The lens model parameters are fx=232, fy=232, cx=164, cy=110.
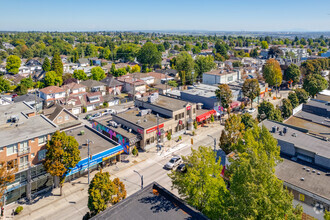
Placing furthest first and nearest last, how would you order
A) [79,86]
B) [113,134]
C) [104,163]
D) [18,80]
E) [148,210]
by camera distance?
[18,80] < [79,86] < [113,134] < [104,163] < [148,210]

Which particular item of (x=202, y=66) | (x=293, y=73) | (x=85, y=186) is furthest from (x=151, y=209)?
(x=293, y=73)

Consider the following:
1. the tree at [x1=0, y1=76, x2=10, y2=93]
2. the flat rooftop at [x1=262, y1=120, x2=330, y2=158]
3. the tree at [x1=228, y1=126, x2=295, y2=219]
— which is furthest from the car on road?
the tree at [x1=0, y1=76, x2=10, y2=93]

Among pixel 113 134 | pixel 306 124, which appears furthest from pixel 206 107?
pixel 113 134

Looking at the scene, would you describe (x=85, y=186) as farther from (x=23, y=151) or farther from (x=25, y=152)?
(x=23, y=151)

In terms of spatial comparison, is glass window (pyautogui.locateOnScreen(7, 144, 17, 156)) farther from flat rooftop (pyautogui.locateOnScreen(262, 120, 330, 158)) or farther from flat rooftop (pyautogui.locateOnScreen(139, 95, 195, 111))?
A: flat rooftop (pyautogui.locateOnScreen(262, 120, 330, 158))

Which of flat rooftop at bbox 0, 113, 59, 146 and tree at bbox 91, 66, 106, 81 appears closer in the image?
flat rooftop at bbox 0, 113, 59, 146

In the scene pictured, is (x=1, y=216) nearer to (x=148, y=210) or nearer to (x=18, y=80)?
(x=148, y=210)
